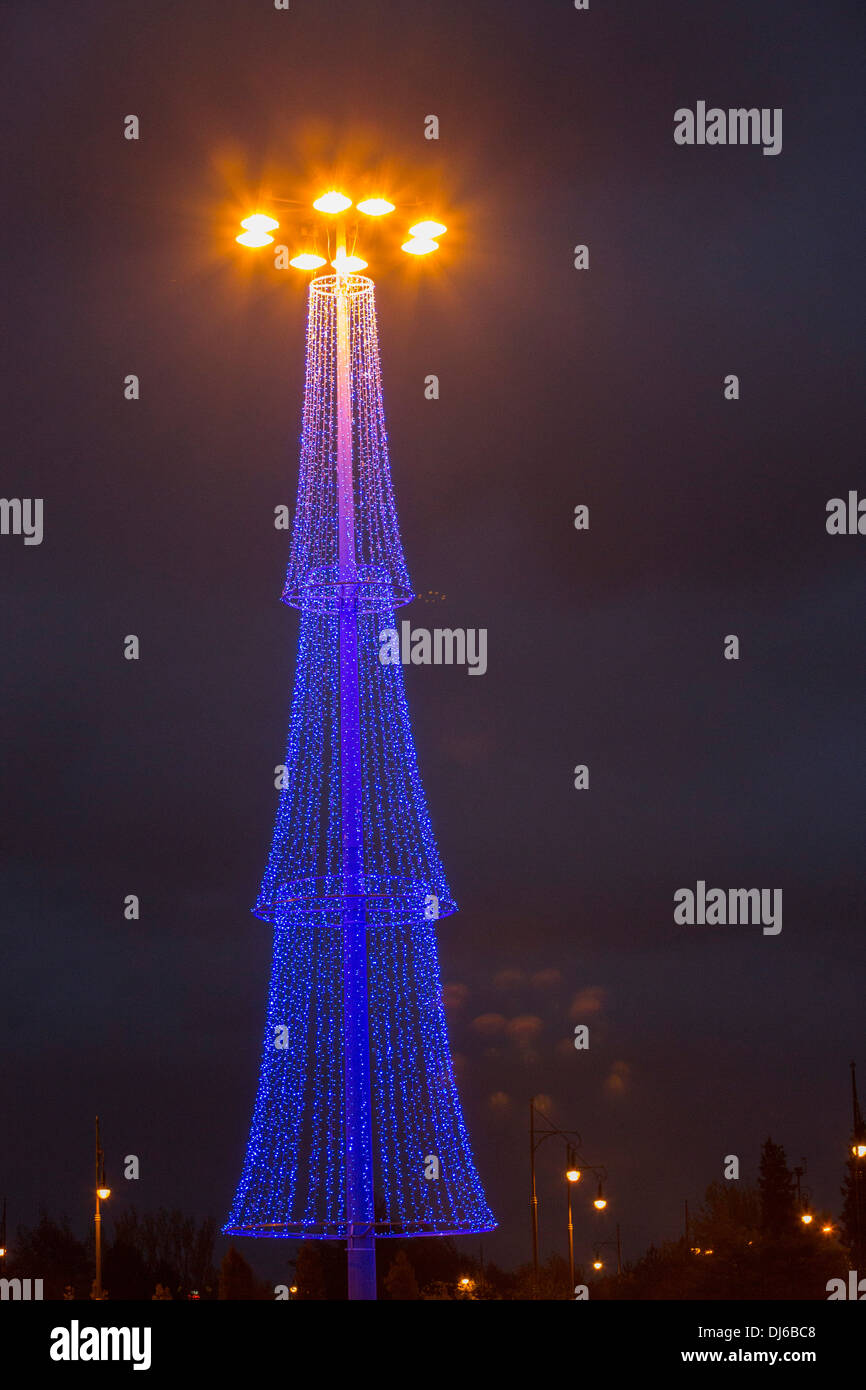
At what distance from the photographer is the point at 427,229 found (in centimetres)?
2630

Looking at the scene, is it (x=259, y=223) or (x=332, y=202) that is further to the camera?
(x=332, y=202)

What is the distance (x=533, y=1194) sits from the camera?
1838 inches

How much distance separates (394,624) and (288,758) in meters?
2.31

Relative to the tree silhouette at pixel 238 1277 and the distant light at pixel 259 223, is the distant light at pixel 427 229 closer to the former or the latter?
the distant light at pixel 259 223

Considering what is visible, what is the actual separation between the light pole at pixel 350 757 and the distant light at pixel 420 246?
0.01 meters

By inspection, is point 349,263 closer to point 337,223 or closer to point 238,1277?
point 337,223

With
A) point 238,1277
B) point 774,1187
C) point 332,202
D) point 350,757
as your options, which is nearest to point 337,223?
point 332,202

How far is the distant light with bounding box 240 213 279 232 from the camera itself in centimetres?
2578

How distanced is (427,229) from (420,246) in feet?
0.91

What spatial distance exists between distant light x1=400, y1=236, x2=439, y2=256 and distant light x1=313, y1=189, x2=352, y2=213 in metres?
0.91

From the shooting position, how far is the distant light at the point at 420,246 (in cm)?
2642

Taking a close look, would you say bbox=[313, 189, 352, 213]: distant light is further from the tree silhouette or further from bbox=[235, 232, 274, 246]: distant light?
the tree silhouette

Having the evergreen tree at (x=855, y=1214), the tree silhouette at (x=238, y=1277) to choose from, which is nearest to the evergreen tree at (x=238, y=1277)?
the tree silhouette at (x=238, y=1277)
